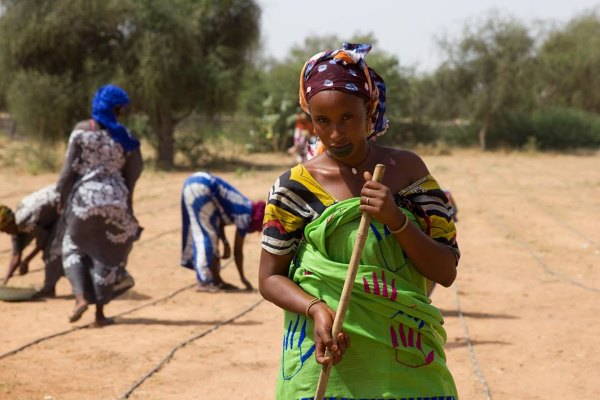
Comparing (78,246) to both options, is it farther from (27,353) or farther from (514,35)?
(514,35)

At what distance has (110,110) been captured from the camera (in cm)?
621

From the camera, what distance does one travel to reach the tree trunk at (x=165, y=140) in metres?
22.0

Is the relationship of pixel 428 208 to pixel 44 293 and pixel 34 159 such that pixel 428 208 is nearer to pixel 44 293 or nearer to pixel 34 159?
pixel 44 293

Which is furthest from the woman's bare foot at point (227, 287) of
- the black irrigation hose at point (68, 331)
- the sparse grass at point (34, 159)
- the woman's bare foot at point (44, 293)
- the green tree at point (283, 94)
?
the green tree at point (283, 94)

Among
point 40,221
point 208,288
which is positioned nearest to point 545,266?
point 208,288

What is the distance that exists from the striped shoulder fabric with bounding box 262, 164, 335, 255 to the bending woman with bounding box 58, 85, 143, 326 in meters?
4.05

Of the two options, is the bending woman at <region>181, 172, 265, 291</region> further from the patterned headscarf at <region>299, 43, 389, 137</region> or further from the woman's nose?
the woman's nose

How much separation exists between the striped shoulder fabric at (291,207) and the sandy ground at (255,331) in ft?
8.64

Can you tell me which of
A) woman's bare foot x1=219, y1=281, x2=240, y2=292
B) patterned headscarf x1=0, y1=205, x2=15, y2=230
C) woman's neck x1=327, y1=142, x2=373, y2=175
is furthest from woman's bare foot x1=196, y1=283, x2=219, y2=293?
woman's neck x1=327, y1=142, x2=373, y2=175

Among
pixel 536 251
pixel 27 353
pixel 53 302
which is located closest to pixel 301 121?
pixel 536 251

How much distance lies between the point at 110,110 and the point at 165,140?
16183mm

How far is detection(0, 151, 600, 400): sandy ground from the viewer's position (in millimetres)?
5055

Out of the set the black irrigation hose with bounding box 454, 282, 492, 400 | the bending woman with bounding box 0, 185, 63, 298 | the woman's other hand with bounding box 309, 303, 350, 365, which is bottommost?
the black irrigation hose with bounding box 454, 282, 492, 400

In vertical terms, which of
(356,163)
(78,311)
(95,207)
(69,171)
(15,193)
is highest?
(356,163)
